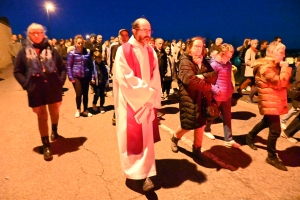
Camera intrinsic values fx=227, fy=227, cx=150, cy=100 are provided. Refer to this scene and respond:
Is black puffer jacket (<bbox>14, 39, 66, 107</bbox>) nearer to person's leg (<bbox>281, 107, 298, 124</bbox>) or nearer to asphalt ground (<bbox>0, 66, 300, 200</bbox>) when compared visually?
asphalt ground (<bbox>0, 66, 300, 200</bbox>)

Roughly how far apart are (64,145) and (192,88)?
9.21 ft

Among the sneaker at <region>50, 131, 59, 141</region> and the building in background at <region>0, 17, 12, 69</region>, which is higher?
the building in background at <region>0, 17, 12, 69</region>

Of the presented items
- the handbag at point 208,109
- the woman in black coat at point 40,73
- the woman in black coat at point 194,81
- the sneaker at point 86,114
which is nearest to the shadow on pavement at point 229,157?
the woman in black coat at point 194,81

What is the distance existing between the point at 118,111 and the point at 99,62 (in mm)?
3654

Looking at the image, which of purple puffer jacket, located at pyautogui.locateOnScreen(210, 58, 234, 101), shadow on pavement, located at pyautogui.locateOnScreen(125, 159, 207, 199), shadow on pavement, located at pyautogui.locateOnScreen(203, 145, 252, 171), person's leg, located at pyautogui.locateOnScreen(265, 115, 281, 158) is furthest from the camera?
purple puffer jacket, located at pyautogui.locateOnScreen(210, 58, 234, 101)

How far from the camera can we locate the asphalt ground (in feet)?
10.1

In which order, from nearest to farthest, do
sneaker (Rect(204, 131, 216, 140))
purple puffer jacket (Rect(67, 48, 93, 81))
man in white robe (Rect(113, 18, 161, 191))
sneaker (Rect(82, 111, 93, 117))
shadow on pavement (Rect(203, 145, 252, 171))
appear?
man in white robe (Rect(113, 18, 161, 191))
shadow on pavement (Rect(203, 145, 252, 171))
sneaker (Rect(204, 131, 216, 140))
purple puffer jacket (Rect(67, 48, 93, 81))
sneaker (Rect(82, 111, 93, 117))

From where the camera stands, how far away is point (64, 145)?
14.9ft

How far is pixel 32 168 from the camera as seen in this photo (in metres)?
3.70

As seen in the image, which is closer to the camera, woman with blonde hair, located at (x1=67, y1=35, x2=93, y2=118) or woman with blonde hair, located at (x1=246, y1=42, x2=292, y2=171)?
woman with blonde hair, located at (x1=246, y1=42, x2=292, y2=171)

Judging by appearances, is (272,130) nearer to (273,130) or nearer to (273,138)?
(273,130)

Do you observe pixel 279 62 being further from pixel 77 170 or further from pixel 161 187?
pixel 77 170

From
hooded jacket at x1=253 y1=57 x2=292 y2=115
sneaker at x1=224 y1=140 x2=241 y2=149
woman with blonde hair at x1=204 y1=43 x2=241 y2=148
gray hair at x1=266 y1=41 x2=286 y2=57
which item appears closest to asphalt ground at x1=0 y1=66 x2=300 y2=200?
sneaker at x1=224 y1=140 x2=241 y2=149

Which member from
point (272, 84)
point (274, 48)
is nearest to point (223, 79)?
point (272, 84)
